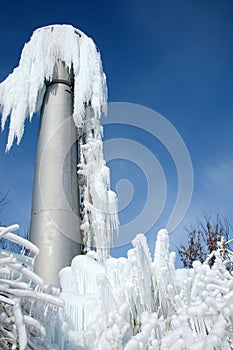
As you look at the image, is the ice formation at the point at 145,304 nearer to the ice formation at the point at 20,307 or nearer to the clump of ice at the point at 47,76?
the ice formation at the point at 20,307

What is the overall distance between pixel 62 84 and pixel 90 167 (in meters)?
1.33

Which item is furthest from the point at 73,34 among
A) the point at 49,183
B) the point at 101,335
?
the point at 101,335

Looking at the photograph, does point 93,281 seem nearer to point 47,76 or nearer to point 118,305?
point 118,305

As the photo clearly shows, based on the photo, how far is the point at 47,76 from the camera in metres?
5.22

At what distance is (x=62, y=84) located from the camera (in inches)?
207

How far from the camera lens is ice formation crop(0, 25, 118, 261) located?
4.69 m

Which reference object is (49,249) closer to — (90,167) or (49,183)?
(49,183)

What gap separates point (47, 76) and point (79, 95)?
580mm

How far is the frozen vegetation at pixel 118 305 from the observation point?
1.80 m

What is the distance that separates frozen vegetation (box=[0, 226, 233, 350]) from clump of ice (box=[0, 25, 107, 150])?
2.57m

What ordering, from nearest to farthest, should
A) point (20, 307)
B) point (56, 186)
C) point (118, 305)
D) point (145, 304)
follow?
point (20, 307) → point (118, 305) → point (145, 304) → point (56, 186)

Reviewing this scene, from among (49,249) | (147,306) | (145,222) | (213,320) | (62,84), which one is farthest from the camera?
(62,84)

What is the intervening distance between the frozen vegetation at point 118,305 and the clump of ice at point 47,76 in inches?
101

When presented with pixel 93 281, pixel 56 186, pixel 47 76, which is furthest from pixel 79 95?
pixel 93 281
